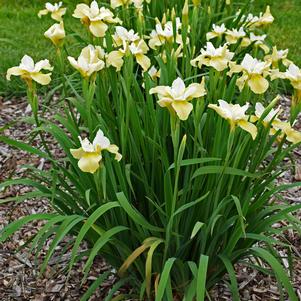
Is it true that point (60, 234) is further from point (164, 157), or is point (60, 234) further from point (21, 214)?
point (21, 214)

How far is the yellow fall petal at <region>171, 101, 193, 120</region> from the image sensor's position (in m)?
1.70

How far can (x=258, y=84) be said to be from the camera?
2010mm

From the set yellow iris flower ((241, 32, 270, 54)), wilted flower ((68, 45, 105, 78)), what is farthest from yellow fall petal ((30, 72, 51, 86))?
yellow iris flower ((241, 32, 270, 54))

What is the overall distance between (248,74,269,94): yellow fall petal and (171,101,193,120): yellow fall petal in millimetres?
365

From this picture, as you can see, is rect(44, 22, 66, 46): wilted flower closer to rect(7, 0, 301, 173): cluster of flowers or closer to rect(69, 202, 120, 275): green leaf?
rect(7, 0, 301, 173): cluster of flowers

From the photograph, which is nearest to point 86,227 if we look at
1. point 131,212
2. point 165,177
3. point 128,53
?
point 131,212

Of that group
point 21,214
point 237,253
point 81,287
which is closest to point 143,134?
point 237,253

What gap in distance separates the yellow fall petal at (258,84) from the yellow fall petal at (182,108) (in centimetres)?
36

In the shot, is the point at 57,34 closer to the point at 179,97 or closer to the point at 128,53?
the point at 128,53

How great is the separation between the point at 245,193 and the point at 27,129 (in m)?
1.89

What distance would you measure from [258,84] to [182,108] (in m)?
0.41

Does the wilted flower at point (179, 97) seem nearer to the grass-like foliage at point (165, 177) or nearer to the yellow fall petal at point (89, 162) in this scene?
the grass-like foliage at point (165, 177)

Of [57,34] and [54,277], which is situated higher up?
[57,34]

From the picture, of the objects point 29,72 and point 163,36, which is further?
point 163,36
